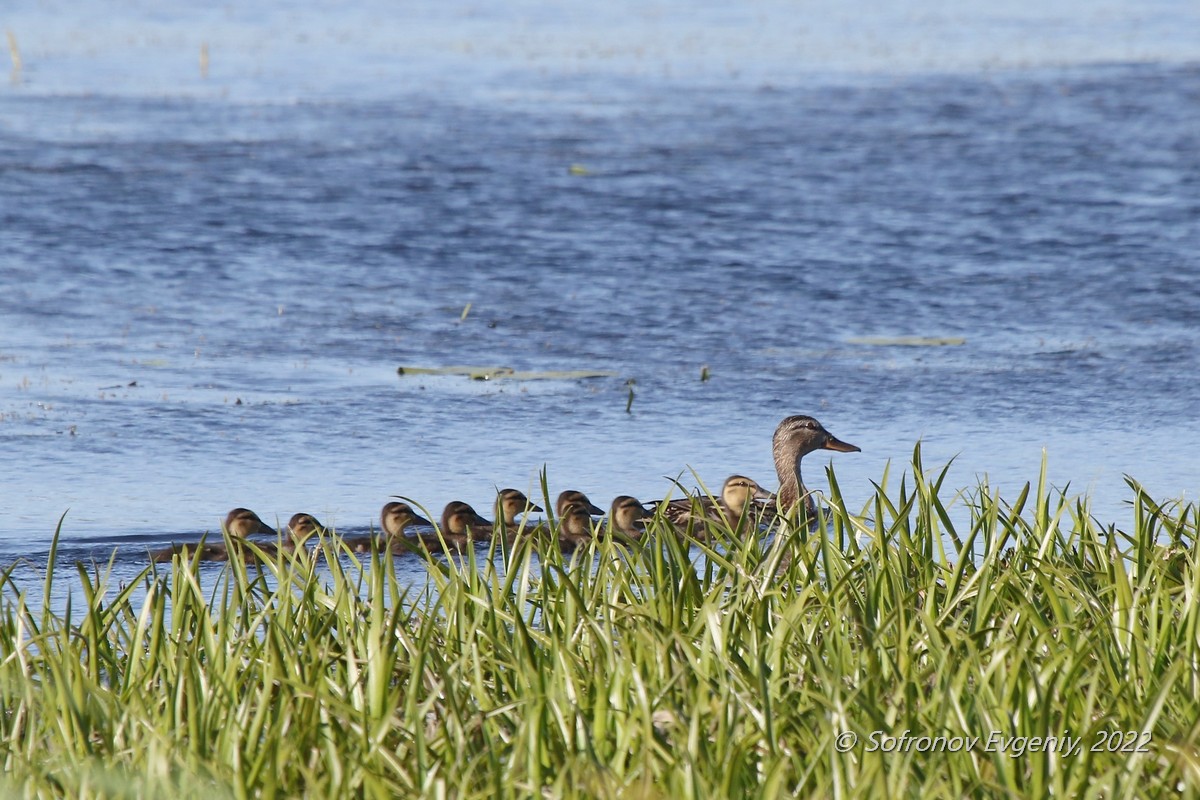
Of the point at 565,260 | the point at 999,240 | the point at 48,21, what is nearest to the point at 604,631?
the point at 565,260

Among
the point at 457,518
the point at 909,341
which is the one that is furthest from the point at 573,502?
the point at 909,341

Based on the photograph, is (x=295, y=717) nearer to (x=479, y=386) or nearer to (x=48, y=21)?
(x=479, y=386)

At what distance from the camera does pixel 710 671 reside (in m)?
4.06

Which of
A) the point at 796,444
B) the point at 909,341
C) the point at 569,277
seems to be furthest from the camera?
the point at 569,277

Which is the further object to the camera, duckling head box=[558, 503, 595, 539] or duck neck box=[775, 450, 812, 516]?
duck neck box=[775, 450, 812, 516]

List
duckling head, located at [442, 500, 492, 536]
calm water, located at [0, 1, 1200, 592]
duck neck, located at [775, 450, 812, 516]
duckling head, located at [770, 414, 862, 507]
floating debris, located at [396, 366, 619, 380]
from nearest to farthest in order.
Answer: duckling head, located at [442, 500, 492, 536]
duck neck, located at [775, 450, 812, 516]
duckling head, located at [770, 414, 862, 507]
calm water, located at [0, 1, 1200, 592]
floating debris, located at [396, 366, 619, 380]

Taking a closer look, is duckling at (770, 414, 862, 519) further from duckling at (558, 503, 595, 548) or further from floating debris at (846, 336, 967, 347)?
floating debris at (846, 336, 967, 347)

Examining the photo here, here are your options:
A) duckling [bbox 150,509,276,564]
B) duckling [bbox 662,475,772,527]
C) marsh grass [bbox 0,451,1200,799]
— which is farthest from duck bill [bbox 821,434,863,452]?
marsh grass [bbox 0,451,1200,799]

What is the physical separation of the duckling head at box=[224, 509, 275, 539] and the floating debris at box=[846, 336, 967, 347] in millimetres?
4236

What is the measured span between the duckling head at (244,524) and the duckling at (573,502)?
1.00 meters

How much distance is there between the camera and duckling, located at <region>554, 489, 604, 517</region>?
22.0 feet

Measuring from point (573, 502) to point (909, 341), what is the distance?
372 centimetres

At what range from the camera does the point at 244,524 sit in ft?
21.5

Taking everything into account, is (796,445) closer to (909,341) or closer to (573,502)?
(573,502)
